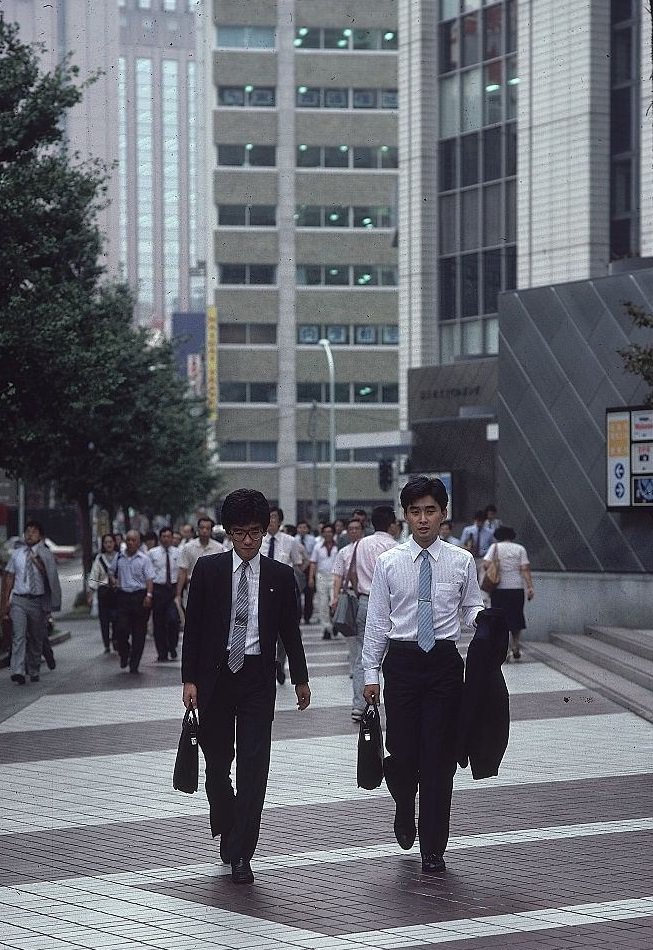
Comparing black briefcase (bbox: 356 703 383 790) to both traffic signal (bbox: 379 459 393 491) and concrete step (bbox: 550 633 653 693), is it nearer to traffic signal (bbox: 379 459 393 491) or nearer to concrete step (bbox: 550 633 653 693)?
concrete step (bbox: 550 633 653 693)

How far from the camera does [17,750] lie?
13125mm

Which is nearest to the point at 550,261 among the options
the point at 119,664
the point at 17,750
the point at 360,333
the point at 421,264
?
the point at 421,264

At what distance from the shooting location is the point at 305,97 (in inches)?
3637

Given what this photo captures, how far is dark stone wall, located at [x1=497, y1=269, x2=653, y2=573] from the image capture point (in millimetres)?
23344

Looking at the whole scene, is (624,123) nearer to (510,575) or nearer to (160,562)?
(160,562)

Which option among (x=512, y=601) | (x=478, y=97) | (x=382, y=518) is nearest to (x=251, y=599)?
(x=382, y=518)

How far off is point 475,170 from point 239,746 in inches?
1803

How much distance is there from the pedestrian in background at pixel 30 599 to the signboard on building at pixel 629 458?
7.56 m

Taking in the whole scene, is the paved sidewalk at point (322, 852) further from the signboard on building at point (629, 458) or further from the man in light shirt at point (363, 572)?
the signboard on building at point (629, 458)

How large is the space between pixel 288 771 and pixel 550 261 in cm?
3618

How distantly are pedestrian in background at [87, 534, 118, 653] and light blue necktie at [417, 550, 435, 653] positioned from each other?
15.6 meters

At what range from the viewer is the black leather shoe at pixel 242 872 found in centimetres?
774

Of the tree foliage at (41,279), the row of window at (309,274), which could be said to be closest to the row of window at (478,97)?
the tree foliage at (41,279)

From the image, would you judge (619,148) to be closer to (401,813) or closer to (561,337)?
(561,337)
